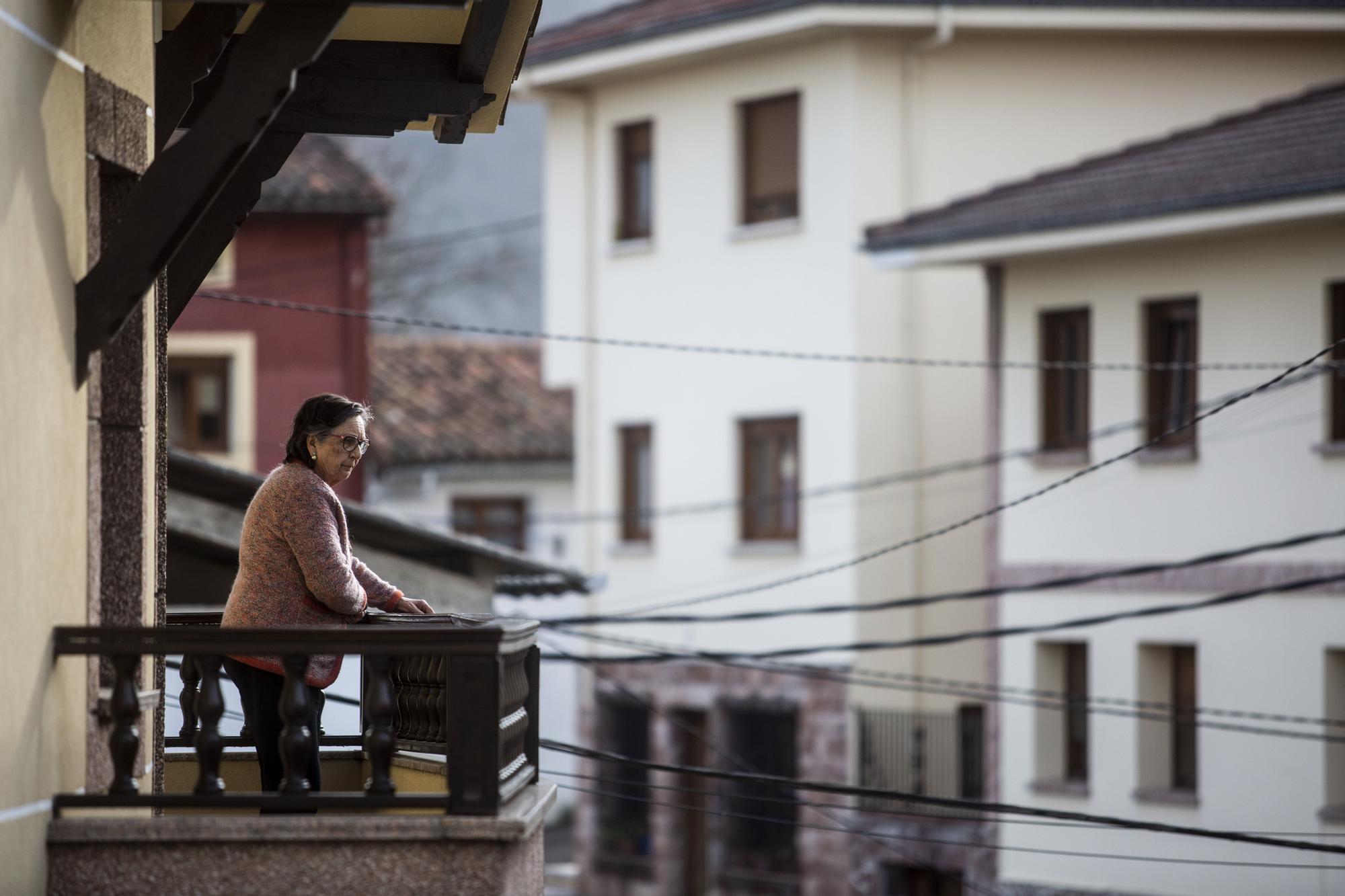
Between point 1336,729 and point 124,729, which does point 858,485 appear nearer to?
point 1336,729

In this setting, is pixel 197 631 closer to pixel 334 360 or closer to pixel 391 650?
pixel 391 650

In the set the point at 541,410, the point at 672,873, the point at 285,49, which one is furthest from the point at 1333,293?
the point at 541,410

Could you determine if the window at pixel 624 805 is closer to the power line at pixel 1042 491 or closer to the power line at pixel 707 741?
the power line at pixel 707 741

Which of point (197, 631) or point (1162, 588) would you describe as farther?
point (1162, 588)

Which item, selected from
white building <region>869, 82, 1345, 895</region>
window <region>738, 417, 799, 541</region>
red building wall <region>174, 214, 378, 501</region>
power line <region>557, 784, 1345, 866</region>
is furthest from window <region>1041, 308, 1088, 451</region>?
red building wall <region>174, 214, 378, 501</region>

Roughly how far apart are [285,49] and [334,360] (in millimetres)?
26773

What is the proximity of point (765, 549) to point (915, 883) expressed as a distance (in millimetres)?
4396

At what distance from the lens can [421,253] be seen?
47.3 m

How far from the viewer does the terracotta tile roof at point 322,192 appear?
108ft

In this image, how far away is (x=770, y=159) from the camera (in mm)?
27125

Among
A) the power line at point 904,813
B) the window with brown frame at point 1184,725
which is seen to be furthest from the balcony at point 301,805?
the window with brown frame at point 1184,725

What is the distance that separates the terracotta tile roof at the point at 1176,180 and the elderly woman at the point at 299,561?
1398 centimetres

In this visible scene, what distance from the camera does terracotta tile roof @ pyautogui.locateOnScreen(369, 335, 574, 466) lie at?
35.6 metres

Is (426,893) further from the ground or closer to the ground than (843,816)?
further from the ground
